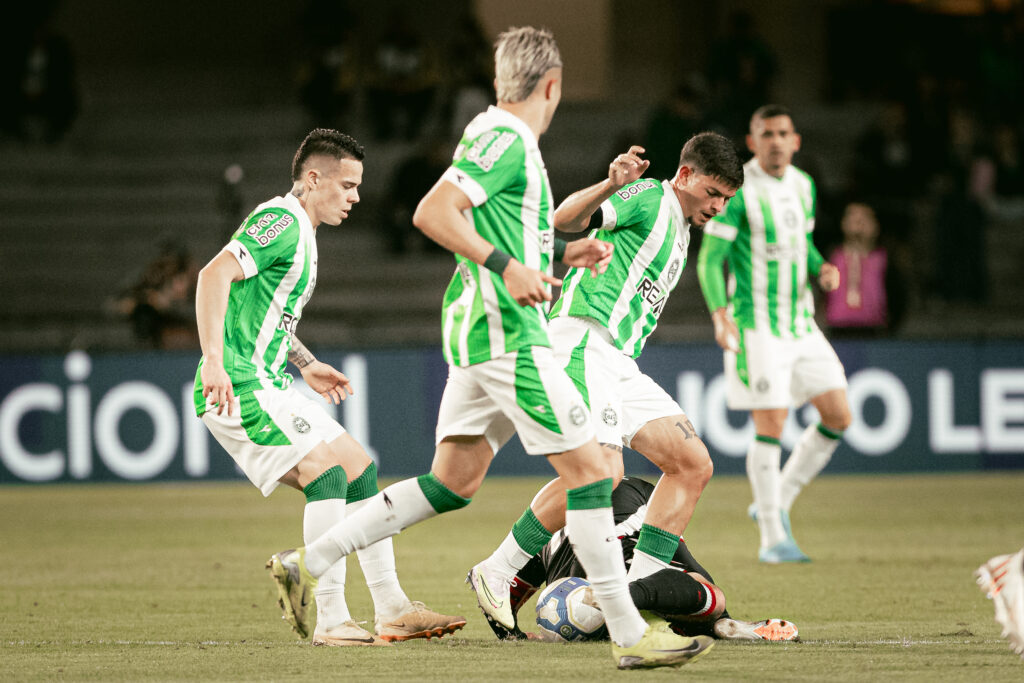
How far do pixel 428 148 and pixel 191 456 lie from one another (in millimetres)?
4283

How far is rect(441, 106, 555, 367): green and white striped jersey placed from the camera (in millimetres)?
4461

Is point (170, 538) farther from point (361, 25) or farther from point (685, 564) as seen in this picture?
point (361, 25)

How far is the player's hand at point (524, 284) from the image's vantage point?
169 inches

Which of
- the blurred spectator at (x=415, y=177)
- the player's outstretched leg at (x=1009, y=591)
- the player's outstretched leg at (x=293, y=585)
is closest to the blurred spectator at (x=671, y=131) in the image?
the blurred spectator at (x=415, y=177)

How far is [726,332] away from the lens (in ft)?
23.7

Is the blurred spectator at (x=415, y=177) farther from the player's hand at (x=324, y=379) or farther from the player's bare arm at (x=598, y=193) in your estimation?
the player's bare arm at (x=598, y=193)

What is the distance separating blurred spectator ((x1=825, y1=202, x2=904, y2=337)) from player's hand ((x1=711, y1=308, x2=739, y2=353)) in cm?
397

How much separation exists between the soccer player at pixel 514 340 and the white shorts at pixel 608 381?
0.63 meters

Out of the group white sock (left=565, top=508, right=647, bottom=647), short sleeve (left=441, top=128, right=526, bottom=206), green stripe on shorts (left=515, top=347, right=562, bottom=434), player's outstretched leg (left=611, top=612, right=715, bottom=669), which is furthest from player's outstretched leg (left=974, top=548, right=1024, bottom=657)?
short sleeve (left=441, top=128, right=526, bottom=206)

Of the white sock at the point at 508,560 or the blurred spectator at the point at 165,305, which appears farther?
the blurred spectator at the point at 165,305

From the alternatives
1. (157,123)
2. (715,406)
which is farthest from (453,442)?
(157,123)

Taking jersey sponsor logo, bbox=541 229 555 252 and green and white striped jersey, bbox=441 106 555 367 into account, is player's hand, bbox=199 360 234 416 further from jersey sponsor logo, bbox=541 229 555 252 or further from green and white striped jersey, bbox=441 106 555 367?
jersey sponsor logo, bbox=541 229 555 252

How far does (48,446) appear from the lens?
11766 mm

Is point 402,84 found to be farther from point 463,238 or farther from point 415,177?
point 463,238
